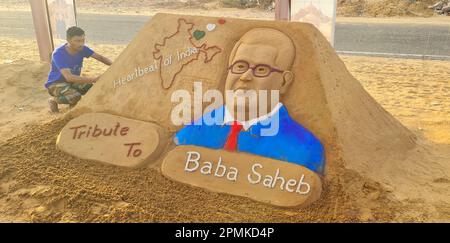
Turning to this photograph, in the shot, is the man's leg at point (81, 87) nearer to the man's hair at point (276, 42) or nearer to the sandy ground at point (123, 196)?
the sandy ground at point (123, 196)

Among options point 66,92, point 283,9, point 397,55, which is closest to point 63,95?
point 66,92

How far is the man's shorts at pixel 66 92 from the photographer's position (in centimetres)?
504

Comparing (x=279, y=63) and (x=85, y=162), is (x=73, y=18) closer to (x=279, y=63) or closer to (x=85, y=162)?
(x=85, y=162)

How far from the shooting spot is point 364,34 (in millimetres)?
11422

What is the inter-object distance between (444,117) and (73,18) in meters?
5.67

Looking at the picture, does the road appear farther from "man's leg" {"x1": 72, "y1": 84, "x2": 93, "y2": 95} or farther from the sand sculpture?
the sand sculpture

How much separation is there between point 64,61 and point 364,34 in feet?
28.8

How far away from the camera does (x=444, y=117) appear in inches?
191

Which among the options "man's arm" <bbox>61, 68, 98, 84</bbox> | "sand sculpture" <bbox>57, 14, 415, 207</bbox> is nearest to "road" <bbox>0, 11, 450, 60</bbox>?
"man's arm" <bbox>61, 68, 98, 84</bbox>

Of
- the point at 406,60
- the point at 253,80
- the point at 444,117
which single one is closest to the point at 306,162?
the point at 253,80

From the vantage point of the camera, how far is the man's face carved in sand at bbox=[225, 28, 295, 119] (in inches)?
130

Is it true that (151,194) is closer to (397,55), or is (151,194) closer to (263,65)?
(263,65)

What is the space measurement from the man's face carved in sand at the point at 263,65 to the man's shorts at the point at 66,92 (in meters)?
2.43

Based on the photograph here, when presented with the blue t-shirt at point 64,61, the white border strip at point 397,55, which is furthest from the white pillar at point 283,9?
the white border strip at point 397,55
